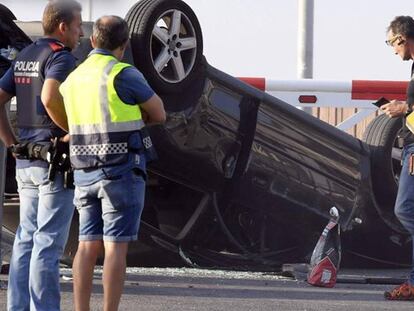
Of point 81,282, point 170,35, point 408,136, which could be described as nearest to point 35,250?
point 81,282

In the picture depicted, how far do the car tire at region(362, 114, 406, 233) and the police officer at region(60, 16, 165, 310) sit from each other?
3593mm

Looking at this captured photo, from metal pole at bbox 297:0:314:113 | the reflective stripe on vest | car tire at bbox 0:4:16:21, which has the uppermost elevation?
car tire at bbox 0:4:16:21

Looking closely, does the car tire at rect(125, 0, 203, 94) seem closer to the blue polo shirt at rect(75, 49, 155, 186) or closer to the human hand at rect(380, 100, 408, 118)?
the human hand at rect(380, 100, 408, 118)

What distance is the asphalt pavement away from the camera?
305 inches

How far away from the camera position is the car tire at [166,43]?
8.06 metres

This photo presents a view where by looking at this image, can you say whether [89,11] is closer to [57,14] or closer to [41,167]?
[57,14]

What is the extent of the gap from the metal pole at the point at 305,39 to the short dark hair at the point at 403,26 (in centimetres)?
738

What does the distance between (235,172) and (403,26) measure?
5.10 ft

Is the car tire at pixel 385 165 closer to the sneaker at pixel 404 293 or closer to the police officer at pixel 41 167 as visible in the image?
the sneaker at pixel 404 293

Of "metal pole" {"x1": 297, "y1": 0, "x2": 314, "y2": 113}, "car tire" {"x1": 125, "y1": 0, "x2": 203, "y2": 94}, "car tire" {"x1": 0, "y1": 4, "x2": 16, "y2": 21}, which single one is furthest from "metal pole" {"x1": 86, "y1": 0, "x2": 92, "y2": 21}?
"metal pole" {"x1": 297, "y1": 0, "x2": 314, "y2": 113}

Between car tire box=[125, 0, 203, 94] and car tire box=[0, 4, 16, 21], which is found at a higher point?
car tire box=[0, 4, 16, 21]

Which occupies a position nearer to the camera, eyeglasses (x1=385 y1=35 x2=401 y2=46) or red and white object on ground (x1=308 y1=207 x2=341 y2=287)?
eyeglasses (x1=385 y1=35 x2=401 y2=46)

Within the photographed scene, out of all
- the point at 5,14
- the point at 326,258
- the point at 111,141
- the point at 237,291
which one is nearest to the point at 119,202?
the point at 111,141

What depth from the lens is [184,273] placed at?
951 cm
